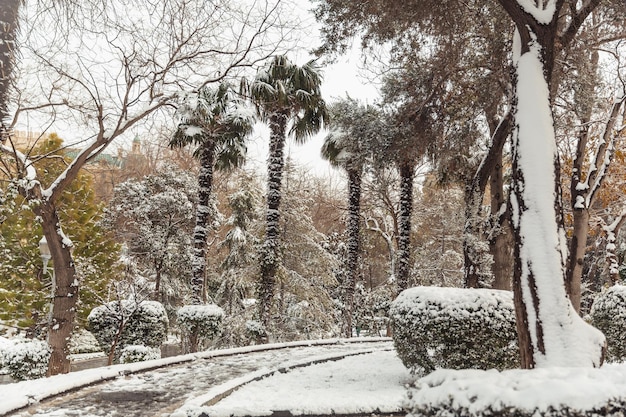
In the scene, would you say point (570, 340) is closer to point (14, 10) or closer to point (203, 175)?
point (14, 10)

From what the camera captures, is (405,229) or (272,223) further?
(405,229)

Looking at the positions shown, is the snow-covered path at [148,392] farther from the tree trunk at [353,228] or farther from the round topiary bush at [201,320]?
the tree trunk at [353,228]

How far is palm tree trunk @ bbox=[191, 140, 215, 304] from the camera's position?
48.8 ft

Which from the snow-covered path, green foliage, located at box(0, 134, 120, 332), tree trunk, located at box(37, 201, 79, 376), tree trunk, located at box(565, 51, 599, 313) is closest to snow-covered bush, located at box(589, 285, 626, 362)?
tree trunk, located at box(565, 51, 599, 313)

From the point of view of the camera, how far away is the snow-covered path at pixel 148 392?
5.45m

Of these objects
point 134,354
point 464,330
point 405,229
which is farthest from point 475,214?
point 134,354

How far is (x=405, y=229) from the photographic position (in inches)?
672

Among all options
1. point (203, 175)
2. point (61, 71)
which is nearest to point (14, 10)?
point (61, 71)

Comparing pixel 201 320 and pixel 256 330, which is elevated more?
pixel 201 320

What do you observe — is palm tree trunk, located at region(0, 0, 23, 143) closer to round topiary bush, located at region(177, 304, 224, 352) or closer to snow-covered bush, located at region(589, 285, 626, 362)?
round topiary bush, located at region(177, 304, 224, 352)

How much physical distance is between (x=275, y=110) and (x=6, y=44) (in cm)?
930

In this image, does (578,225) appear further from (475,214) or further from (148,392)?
(148,392)

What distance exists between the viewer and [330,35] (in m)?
9.53

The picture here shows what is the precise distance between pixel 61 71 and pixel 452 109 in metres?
8.32
